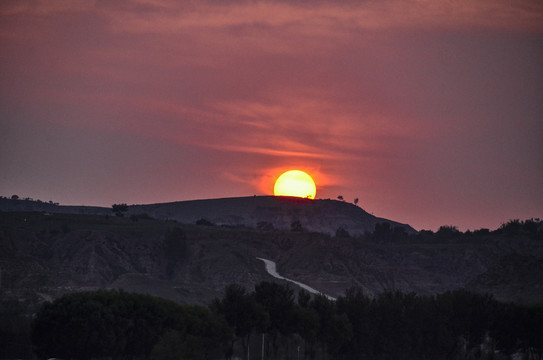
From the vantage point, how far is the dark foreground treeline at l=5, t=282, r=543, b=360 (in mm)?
81000

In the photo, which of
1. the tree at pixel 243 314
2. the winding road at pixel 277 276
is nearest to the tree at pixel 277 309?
the tree at pixel 243 314

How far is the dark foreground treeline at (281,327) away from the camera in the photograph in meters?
81.0

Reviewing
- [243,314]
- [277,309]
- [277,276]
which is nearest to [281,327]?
[277,309]

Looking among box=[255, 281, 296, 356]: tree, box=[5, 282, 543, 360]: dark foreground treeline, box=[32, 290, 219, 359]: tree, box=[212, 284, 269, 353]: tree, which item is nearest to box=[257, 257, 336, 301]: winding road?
box=[5, 282, 543, 360]: dark foreground treeline

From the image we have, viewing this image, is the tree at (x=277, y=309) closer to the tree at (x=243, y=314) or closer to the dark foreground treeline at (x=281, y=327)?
the dark foreground treeline at (x=281, y=327)

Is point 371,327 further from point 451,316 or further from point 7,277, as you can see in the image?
point 7,277

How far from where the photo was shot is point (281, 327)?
317 feet

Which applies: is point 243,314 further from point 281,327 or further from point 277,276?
point 277,276

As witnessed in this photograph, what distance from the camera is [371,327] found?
104 m

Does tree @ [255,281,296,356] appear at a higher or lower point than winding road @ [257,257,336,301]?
lower

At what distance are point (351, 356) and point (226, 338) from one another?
1984cm

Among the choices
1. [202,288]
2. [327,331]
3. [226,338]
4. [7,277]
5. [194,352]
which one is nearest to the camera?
[194,352]

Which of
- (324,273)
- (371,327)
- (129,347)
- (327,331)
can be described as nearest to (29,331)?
(129,347)

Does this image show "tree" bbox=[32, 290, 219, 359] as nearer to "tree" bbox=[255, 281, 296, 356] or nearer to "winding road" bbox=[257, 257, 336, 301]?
"tree" bbox=[255, 281, 296, 356]
